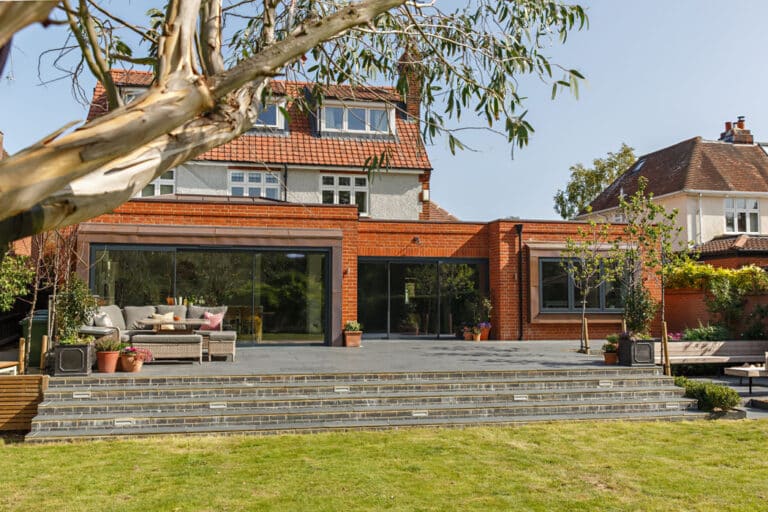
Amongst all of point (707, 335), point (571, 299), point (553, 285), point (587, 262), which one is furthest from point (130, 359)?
point (571, 299)

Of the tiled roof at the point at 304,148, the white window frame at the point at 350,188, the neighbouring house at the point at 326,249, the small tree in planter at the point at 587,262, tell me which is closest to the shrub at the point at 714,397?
the small tree in planter at the point at 587,262

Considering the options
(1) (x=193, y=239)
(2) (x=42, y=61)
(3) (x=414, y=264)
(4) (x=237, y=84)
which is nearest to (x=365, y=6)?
(4) (x=237, y=84)

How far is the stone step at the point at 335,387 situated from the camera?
31.8 ft

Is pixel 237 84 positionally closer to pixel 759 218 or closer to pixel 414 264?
pixel 414 264

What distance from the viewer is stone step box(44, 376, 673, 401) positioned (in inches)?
381

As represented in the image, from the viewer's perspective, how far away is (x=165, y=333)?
42.7ft

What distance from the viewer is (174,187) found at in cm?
2234

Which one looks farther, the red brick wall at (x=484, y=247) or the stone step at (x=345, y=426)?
the red brick wall at (x=484, y=247)

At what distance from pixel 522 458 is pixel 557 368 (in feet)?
13.7

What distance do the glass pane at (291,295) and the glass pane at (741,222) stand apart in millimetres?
20369

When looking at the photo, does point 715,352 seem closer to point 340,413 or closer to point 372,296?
point 340,413

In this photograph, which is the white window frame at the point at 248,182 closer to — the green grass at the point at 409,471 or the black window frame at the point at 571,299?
the black window frame at the point at 571,299

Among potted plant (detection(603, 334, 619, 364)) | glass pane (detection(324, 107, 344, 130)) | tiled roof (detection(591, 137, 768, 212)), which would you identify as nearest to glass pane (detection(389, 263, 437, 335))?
glass pane (detection(324, 107, 344, 130))

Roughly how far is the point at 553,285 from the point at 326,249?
682 centimetres
